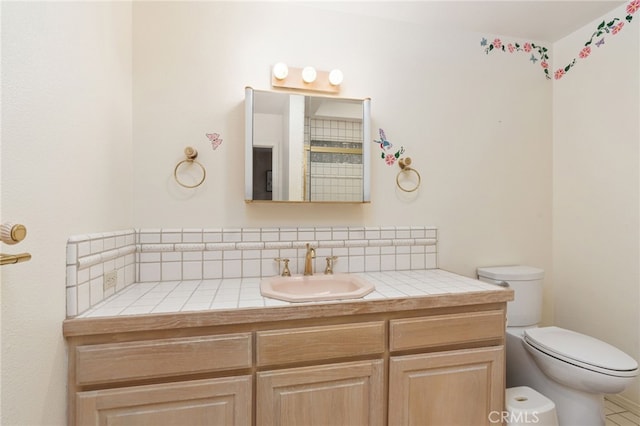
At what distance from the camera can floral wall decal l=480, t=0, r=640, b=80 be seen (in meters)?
1.77

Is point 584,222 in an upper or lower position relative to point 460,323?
upper

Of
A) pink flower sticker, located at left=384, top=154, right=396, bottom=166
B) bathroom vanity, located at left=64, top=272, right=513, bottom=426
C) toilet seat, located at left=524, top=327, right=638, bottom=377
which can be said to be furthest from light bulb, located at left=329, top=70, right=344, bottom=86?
toilet seat, located at left=524, top=327, right=638, bottom=377

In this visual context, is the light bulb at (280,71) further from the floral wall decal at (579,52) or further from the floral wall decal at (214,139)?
the floral wall decal at (579,52)

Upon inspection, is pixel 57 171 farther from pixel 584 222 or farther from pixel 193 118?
pixel 584 222

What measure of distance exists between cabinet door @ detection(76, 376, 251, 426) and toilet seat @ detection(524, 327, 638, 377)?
4.72 feet

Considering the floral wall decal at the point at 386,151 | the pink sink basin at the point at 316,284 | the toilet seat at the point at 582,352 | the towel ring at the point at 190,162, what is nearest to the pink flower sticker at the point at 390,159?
the floral wall decal at the point at 386,151

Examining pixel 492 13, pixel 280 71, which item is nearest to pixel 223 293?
pixel 280 71

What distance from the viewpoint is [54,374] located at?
92cm

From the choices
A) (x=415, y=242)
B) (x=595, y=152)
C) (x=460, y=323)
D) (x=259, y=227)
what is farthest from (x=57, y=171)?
(x=595, y=152)

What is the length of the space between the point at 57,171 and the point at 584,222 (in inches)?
108

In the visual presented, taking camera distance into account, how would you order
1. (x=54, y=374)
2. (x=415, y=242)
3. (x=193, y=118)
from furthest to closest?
(x=415, y=242) → (x=193, y=118) → (x=54, y=374)

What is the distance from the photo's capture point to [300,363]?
115 centimetres

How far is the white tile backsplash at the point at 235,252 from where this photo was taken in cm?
124

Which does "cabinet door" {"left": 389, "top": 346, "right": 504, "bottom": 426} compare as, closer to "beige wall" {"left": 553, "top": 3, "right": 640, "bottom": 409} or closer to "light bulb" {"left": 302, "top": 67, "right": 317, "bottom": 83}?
"beige wall" {"left": 553, "top": 3, "right": 640, "bottom": 409}
